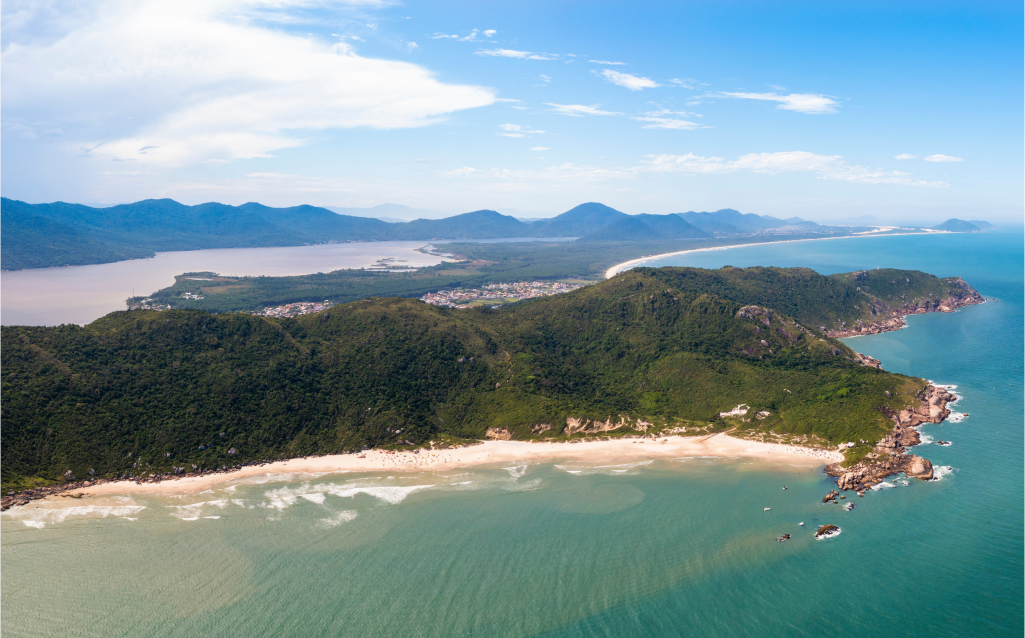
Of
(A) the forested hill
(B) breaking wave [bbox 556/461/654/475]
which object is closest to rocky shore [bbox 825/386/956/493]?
(A) the forested hill

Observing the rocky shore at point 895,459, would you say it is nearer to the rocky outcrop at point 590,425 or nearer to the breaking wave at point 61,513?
the rocky outcrop at point 590,425

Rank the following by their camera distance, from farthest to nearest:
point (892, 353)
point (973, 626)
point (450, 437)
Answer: point (892, 353) → point (450, 437) → point (973, 626)

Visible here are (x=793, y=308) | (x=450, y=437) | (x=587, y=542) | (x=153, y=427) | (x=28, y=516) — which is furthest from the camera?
(x=793, y=308)

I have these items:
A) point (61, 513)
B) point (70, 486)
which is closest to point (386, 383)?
point (70, 486)

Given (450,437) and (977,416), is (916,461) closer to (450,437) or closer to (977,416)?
(977,416)

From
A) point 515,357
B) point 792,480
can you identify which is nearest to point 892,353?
point 792,480

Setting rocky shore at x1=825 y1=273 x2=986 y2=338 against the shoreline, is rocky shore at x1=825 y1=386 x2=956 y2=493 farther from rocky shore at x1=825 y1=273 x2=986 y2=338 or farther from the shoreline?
rocky shore at x1=825 y1=273 x2=986 y2=338

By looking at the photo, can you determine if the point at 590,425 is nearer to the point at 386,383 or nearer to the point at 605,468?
the point at 605,468
